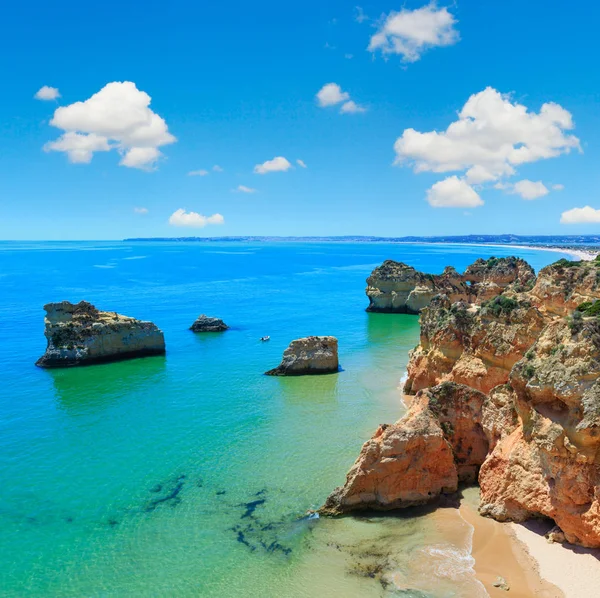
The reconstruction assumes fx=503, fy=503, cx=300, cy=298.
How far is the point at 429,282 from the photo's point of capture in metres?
67.8

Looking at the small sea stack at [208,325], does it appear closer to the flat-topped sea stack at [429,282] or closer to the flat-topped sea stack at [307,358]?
the flat-topped sea stack at [307,358]

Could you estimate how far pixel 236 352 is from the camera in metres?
48.2

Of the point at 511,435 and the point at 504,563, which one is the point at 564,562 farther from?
the point at 511,435

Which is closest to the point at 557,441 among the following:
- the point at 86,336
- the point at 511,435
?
the point at 511,435

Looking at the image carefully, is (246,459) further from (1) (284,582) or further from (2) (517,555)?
(2) (517,555)

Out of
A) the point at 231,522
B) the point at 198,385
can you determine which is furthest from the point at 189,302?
the point at 231,522

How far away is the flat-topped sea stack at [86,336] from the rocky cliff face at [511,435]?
3141 centimetres

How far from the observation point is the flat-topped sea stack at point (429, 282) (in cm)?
6172

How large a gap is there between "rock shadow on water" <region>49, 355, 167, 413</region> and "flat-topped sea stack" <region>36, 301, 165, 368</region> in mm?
1091

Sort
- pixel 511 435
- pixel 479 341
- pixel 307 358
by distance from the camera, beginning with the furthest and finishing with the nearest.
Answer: pixel 307 358 → pixel 479 341 → pixel 511 435

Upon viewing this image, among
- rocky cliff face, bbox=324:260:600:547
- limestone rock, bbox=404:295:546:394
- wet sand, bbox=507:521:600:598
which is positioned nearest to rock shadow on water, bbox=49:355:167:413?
limestone rock, bbox=404:295:546:394

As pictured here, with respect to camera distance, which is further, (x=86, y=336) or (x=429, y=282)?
(x=429, y=282)

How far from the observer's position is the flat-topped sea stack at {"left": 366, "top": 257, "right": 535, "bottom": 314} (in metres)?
61.7

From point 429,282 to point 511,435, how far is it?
51.5m
